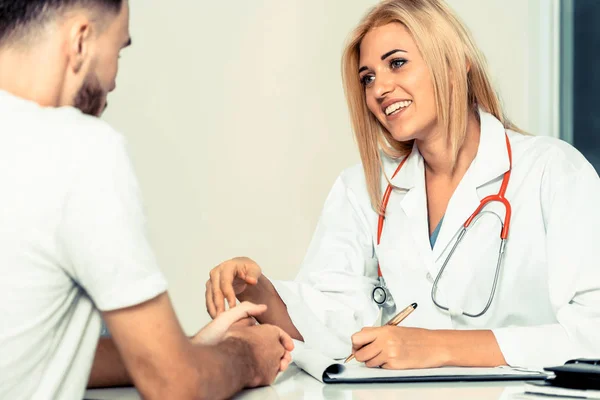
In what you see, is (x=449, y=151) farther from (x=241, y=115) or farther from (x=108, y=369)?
(x=241, y=115)

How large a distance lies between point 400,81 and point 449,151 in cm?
22

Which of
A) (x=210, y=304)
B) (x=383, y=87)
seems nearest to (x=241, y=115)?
(x=383, y=87)

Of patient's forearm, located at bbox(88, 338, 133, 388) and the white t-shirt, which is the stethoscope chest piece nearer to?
patient's forearm, located at bbox(88, 338, 133, 388)

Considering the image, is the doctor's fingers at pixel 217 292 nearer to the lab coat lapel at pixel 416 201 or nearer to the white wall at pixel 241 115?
the lab coat lapel at pixel 416 201

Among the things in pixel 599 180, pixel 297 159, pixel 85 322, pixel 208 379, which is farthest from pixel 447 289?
pixel 297 159

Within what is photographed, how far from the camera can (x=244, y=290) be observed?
1669mm

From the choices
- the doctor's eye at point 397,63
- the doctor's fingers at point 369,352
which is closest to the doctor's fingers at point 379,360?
the doctor's fingers at point 369,352

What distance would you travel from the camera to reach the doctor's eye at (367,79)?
1.94m

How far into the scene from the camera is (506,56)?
115 inches

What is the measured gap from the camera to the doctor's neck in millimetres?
1861

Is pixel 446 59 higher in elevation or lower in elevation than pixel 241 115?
higher

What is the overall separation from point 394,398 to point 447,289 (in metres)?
0.68

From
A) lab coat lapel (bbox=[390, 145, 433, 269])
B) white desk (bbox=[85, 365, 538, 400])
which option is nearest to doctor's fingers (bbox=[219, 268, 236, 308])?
white desk (bbox=[85, 365, 538, 400])

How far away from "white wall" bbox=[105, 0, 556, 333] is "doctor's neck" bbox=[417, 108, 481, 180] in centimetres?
111
